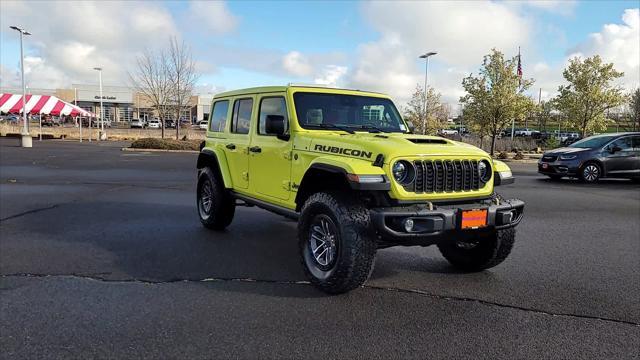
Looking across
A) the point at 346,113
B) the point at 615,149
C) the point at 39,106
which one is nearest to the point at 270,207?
the point at 346,113

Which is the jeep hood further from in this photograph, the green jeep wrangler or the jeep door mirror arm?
the jeep door mirror arm

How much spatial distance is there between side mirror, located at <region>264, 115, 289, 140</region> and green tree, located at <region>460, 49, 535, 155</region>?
26352 millimetres

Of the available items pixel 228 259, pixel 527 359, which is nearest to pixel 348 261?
pixel 527 359

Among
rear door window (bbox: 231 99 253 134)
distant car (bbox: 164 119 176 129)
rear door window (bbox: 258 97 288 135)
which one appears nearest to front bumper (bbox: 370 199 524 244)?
rear door window (bbox: 258 97 288 135)

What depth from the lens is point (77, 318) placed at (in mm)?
3877

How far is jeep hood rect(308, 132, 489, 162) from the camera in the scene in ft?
14.1

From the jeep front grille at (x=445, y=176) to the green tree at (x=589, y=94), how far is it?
1229 inches

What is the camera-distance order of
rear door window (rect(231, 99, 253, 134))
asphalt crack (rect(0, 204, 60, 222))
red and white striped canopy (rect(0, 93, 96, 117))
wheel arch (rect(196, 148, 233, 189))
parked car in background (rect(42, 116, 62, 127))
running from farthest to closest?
parked car in background (rect(42, 116, 62, 127)) < red and white striped canopy (rect(0, 93, 96, 117)) < asphalt crack (rect(0, 204, 60, 222)) < wheel arch (rect(196, 148, 233, 189)) < rear door window (rect(231, 99, 253, 134))

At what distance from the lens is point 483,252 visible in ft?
16.9

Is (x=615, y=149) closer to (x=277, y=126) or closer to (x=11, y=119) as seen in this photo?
(x=277, y=126)

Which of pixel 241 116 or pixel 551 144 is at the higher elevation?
pixel 241 116

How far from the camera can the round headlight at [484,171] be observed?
187 inches

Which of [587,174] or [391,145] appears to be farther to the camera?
[587,174]

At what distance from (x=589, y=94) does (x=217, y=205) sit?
31.3 meters
